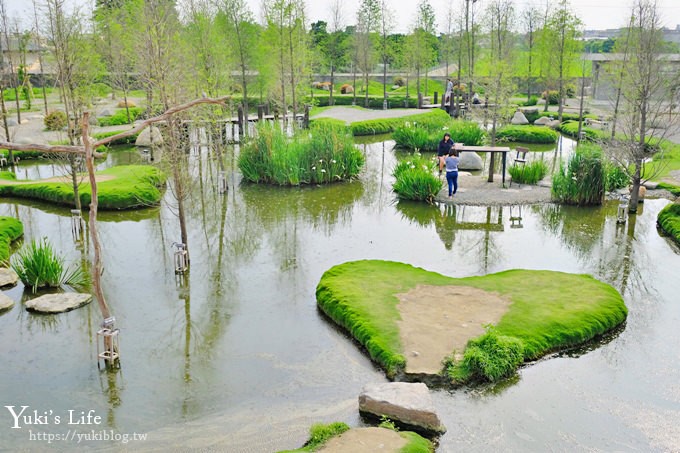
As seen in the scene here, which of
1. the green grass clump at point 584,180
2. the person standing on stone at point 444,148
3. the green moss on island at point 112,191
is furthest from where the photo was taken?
the person standing on stone at point 444,148

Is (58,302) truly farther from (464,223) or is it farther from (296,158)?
(296,158)

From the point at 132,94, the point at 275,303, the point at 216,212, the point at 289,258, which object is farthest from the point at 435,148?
the point at 132,94

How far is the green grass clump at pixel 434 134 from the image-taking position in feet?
93.2

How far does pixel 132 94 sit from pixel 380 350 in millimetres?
44187

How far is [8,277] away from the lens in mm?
13438

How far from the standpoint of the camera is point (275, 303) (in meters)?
12.4

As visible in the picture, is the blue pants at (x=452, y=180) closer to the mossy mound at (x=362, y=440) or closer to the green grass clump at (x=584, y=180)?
the green grass clump at (x=584, y=180)

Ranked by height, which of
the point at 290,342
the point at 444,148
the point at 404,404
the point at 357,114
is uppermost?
the point at 357,114

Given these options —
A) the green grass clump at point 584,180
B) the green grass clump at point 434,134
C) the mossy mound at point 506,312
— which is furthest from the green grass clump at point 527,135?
the mossy mound at point 506,312

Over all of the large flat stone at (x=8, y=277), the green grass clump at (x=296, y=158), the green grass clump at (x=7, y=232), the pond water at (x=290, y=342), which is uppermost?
the green grass clump at (x=296, y=158)

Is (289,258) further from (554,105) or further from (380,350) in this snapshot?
(554,105)

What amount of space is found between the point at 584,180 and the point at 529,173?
2.89 meters

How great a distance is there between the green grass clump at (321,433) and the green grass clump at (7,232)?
958cm

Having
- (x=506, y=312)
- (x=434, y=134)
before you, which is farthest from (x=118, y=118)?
(x=506, y=312)
